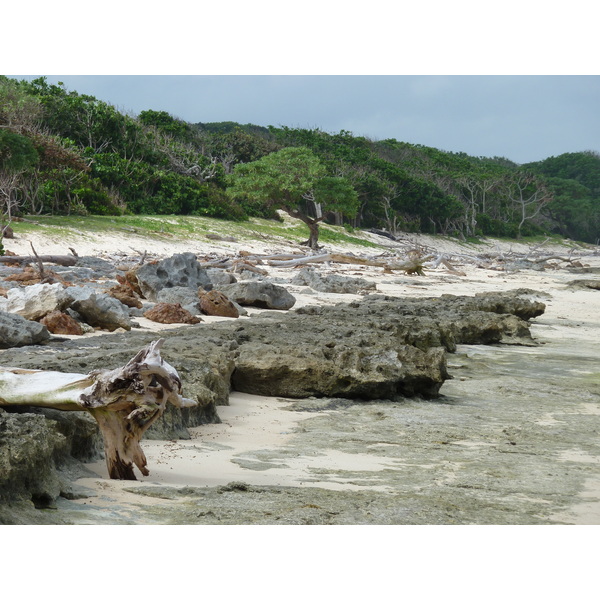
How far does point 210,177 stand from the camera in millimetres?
37969

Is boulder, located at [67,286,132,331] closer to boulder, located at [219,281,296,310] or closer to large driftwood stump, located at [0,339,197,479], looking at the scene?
boulder, located at [219,281,296,310]

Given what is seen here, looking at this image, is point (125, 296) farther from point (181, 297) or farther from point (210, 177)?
point (210, 177)

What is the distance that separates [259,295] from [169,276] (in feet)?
4.94

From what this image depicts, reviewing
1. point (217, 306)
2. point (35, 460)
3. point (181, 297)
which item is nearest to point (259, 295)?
point (181, 297)

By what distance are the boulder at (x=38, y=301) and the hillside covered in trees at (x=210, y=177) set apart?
12454 millimetres

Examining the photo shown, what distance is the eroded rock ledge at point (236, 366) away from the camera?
10.6 feet

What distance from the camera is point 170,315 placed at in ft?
33.2

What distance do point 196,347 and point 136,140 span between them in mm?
30591

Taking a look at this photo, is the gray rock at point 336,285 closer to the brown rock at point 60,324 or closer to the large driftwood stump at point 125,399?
the brown rock at point 60,324

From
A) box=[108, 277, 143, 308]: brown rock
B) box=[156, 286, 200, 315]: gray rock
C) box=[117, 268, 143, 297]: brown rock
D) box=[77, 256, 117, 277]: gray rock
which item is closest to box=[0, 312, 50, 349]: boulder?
box=[108, 277, 143, 308]: brown rock

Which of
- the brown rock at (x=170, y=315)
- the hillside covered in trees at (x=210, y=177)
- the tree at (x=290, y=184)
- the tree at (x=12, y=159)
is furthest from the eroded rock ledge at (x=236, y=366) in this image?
the tree at (x=290, y=184)

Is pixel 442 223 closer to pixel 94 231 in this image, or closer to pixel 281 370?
pixel 94 231

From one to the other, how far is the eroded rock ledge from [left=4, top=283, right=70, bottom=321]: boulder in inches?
42.1

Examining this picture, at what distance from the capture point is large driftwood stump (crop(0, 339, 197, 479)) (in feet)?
11.8
